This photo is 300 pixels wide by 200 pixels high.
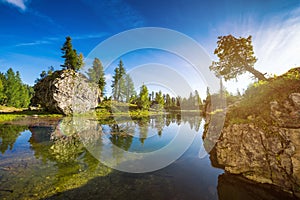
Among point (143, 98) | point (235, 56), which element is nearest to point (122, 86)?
point (143, 98)

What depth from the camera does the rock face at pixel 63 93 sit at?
115 ft

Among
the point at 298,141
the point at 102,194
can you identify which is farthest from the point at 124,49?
the point at 298,141

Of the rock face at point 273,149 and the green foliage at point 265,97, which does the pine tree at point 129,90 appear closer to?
the green foliage at point 265,97

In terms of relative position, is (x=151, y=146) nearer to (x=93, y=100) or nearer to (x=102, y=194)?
(x=102, y=194)

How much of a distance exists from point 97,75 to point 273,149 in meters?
65.5

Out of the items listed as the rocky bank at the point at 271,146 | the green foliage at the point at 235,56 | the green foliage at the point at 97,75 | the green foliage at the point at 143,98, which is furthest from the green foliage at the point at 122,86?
the rocky bank at the point at 271,146

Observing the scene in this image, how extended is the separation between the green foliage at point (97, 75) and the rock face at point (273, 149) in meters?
60.3

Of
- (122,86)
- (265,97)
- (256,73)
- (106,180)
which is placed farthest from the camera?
(122,86)

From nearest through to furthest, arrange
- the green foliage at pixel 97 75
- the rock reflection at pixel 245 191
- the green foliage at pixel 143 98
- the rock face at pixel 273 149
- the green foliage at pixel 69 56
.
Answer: the rock reflection at pixel 245 191 → the rock face at pixel 273 149 → the green foliage at pixel 69 56 → the green foliage at pixel 143 98 → the green foliage at pixel 97 75

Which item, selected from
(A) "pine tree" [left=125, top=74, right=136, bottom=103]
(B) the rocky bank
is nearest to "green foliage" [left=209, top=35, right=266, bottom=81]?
(B) the rocky bank

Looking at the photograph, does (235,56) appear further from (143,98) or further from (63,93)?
(143,98)

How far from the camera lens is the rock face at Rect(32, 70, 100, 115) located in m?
35.2

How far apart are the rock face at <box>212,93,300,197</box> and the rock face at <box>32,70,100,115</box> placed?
39253 millimetres

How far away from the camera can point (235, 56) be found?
1427 centimetres
